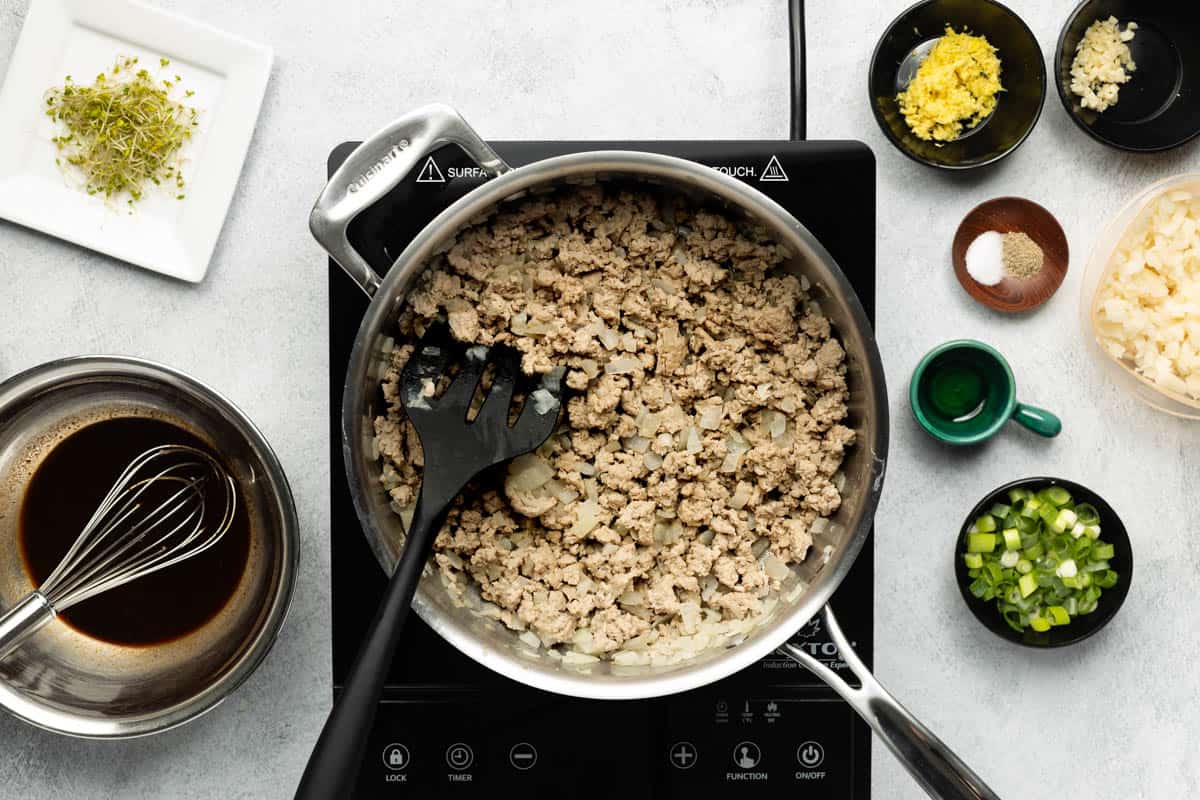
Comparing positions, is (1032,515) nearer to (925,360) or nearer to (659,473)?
(925,360)

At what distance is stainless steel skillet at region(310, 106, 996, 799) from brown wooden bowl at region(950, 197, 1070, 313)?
374 mm

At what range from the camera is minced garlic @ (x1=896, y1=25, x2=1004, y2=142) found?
4.75ft

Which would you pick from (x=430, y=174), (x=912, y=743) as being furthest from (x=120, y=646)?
(x=912, y=743)

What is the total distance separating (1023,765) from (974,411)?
21.8 inches

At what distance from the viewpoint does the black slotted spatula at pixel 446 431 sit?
1.09 meters

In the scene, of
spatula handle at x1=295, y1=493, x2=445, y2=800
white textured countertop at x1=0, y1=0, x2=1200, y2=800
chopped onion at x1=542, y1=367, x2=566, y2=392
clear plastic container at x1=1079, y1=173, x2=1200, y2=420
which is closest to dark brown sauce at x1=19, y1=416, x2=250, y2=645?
white textured countertop at x1=0, y1=0, x2=1200, y2=800

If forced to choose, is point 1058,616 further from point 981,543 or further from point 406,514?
point 406,514

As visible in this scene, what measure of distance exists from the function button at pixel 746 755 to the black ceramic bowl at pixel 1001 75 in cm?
88

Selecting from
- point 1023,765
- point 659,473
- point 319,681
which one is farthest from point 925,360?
point 319,681

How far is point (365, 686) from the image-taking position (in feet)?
A: 3.30

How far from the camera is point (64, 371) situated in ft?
4.13

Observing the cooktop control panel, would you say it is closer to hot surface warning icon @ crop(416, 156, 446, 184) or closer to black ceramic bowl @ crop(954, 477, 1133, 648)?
black ceramic bowl @ crop(954, 477, 1133, 648)

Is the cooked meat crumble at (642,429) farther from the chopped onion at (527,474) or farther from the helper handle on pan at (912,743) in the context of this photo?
the helper handle on pan at (912,743)

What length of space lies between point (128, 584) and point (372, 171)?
0.69 meters
